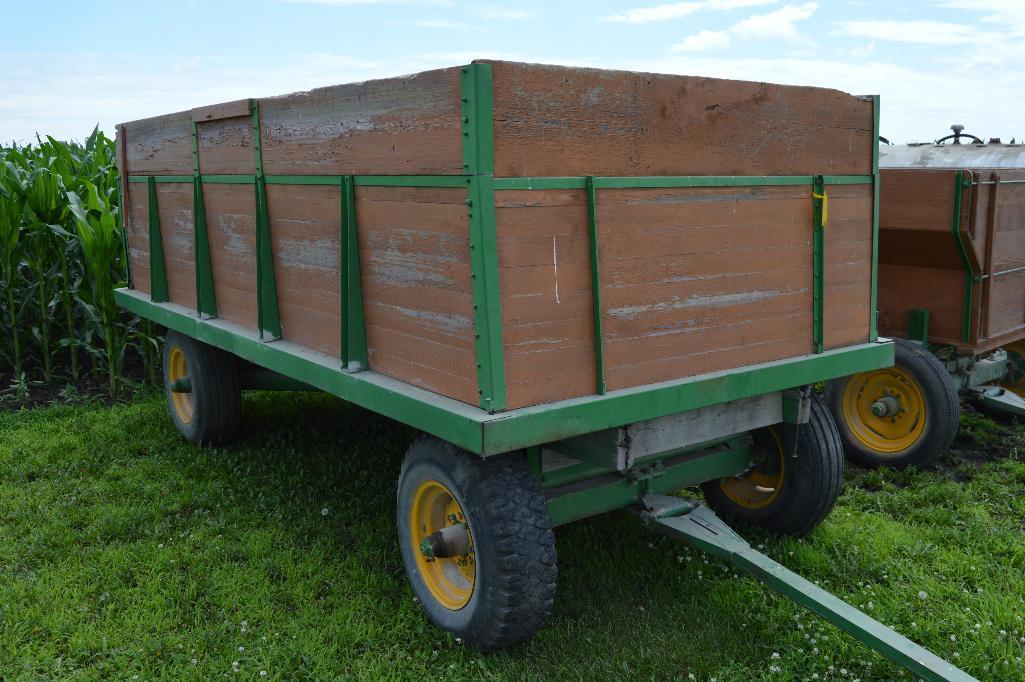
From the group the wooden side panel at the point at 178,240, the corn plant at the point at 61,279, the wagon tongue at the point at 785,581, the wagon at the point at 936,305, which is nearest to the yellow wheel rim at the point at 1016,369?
the wagon at the point at 936,305

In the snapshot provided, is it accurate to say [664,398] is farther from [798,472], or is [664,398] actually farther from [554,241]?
[798,472]

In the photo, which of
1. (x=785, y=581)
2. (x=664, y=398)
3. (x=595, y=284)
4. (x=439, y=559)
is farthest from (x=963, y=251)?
(x=439, y=559)

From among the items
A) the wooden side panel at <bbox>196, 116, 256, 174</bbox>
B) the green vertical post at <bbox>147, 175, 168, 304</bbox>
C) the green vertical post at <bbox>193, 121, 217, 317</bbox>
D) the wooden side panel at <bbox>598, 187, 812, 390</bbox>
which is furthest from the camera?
the green vertical post at <bbox>147, 175, 168, 304</bbox>

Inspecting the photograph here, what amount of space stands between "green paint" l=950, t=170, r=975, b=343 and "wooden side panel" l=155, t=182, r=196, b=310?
170 inches

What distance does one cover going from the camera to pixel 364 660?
3334mm

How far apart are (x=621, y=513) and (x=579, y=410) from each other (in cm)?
176

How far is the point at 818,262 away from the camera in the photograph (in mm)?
3607

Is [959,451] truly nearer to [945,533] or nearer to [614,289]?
[945,533]

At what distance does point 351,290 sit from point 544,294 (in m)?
0.91

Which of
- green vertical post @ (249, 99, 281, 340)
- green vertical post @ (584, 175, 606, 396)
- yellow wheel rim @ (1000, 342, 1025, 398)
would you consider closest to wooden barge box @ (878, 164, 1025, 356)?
yellow wheel rim @ (1000, 342, 1025, 398)

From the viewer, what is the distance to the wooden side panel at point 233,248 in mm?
4266

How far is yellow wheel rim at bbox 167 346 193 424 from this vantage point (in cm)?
589

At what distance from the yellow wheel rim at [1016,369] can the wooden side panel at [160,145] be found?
561cm

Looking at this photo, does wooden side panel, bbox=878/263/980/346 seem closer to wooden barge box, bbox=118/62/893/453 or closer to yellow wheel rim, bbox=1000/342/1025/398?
yellow wheel rim, bbox=1000/342/1025/398
